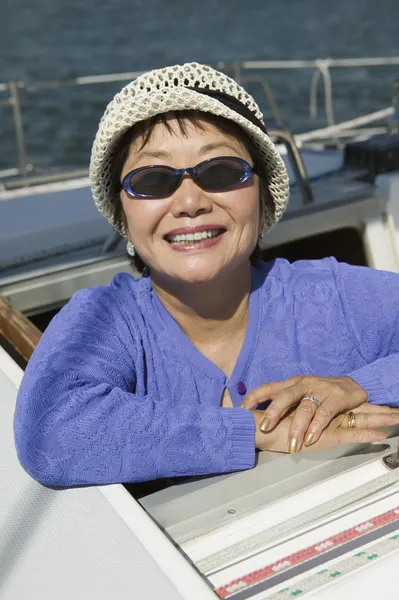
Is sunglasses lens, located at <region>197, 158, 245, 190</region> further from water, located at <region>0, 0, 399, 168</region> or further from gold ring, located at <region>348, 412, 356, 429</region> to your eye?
water, located at <region>0, 0, 399, 168</region>

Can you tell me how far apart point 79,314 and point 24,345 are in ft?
1.43

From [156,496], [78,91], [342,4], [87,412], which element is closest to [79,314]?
[87,412]

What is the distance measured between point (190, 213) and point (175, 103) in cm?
26

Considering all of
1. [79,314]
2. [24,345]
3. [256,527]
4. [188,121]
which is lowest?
[256,527]

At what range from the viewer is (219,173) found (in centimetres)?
178

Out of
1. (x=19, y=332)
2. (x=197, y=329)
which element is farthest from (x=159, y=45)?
(x=197, y=329)

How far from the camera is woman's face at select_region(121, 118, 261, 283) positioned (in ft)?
5.84

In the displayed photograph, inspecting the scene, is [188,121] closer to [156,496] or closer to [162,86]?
[162,86]

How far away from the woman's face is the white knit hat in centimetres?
6

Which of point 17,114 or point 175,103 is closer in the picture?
point 175,103

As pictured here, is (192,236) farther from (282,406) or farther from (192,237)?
(282,406)

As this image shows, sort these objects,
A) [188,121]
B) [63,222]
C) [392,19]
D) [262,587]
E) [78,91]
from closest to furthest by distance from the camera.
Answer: [262,587] < [188,121] < [63,222] < [78,91] < [392,19]

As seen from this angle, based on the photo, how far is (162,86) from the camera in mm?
1721

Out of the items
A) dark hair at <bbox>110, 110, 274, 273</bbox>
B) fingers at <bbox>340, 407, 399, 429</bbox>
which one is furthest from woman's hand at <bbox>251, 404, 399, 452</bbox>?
dark hair at <bbox>110, 110, 274, 273</bbox>
